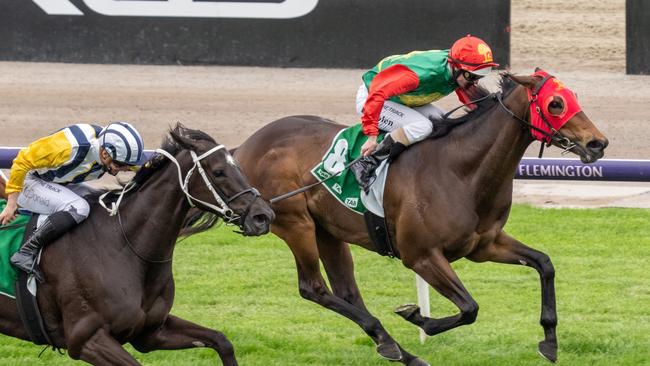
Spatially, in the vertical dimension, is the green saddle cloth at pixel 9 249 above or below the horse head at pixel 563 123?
below

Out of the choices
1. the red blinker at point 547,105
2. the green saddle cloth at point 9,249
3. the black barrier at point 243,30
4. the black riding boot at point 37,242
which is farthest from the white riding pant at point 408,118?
the black barrier at point 243,30

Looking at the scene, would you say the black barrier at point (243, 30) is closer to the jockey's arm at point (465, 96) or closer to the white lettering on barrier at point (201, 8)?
the white lettering on barrier at point (201, 8)

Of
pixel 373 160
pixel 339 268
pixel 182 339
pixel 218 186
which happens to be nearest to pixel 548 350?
pixel 373 160

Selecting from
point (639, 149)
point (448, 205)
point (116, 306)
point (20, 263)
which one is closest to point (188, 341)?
point (116, 306)

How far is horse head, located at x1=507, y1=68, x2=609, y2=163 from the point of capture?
7.20 metres

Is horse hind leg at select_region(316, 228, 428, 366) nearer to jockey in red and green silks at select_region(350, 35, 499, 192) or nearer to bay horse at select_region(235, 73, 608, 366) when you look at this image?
bay horse at select_region(235, 73, 608, 366)

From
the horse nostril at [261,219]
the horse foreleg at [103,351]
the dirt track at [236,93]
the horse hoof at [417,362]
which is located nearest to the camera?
the horse nostril at [261,219]

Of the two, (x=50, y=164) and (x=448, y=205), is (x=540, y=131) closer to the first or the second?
(x=448, y=205)

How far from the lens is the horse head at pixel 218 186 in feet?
20.1

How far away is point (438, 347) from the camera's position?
8.12 meters

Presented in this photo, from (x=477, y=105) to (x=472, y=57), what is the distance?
320 millimetres

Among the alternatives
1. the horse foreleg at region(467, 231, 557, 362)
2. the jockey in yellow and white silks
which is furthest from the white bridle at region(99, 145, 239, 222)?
the horse foreleg at region(467, 231, 557, 362)

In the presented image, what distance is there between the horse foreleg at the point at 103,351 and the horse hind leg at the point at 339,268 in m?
2.25

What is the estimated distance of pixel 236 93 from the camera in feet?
52.5
